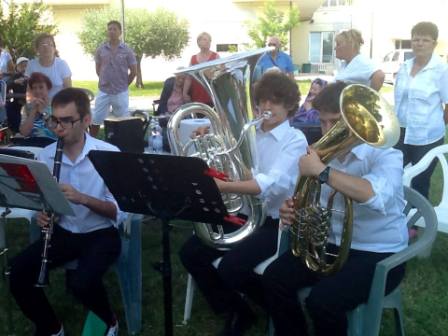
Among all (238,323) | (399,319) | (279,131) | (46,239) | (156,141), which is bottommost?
(238,323)

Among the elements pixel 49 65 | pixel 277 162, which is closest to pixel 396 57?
pixel 49 65

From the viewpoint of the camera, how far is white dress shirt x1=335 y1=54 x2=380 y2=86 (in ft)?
15.2

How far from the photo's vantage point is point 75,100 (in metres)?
2.80

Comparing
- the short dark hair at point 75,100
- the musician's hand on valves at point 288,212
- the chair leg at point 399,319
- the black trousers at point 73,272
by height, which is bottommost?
the chair leg at point 399,319

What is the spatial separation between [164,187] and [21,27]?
52.7 feet

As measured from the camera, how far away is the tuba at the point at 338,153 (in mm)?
2090

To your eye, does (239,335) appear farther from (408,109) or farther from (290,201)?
(408,109)

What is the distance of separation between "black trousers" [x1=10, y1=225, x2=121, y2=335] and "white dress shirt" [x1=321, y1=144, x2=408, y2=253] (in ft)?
3.45

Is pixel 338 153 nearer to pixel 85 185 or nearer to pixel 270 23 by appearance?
pixel 85 185

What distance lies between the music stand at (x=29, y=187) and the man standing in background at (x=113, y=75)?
457cm

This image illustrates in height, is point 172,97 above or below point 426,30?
below

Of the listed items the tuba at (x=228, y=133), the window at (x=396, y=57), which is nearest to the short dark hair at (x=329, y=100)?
the tuba at (x=228, y=133)

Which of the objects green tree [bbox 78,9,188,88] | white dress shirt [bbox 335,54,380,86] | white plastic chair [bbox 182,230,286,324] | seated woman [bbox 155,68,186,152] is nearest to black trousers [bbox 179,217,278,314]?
white plastic chair [bbox 182,230,286,324]

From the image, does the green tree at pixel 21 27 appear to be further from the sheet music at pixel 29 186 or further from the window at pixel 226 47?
the sheet music at pixel 29 186
